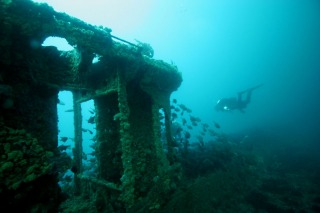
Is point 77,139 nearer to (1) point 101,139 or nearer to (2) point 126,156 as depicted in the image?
(1) point 101,139

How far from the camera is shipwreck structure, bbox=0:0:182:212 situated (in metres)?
3.47

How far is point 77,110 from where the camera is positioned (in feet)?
24.7

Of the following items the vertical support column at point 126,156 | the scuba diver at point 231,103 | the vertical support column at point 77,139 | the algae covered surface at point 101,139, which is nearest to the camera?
the algae covered surface at point 101,139

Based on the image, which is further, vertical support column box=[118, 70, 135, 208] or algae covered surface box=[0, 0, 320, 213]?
vertical support column box=[118, 70, 135, 208]

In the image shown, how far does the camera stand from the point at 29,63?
4742 mm

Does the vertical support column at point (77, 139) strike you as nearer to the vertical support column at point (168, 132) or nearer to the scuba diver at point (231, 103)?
the vertical support column at point (168, 132)

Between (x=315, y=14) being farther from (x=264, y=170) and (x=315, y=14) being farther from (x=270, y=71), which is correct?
(x=264, y=170)

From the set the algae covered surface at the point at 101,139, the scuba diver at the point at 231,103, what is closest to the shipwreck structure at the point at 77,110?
the algae covered surface at the point at 101,139

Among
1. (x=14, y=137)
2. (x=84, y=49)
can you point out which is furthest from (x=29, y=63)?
(x=14, y=137)

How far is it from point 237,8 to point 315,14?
A: 141 ft

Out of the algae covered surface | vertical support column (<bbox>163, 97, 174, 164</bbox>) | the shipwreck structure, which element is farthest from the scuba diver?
vertical support column (<bbox>163, 97, 174, 164</bbox>)

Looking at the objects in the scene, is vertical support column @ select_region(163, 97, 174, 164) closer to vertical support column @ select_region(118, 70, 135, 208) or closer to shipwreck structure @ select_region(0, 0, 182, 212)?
shipwreck structure @ select_region(0, 0, 182, 212)

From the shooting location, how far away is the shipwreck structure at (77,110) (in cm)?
347

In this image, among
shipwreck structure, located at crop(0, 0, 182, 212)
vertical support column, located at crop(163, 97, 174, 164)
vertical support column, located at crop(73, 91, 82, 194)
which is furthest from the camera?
vertical support column, located at crop(163, 97, 174, 164)
